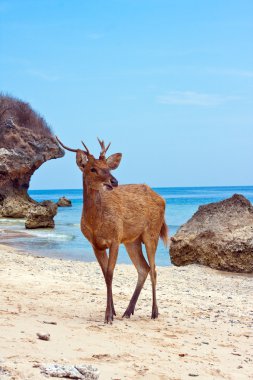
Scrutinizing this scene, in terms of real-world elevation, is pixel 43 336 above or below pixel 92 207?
below

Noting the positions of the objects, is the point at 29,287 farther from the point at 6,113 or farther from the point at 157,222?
the point at 6,113

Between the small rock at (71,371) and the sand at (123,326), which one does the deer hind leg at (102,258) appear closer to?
the sand at (123,326)

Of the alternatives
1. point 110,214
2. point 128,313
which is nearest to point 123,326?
point 128,313

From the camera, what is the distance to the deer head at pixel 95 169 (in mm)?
6836

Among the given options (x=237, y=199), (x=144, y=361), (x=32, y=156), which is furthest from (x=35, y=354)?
(x=32, y=156)

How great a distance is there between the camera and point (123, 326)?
6.90m

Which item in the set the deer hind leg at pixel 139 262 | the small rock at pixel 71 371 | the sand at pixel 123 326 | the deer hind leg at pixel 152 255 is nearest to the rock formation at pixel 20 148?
the sand at pixel 123 326

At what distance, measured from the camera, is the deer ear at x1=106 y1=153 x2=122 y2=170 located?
7.25 meters

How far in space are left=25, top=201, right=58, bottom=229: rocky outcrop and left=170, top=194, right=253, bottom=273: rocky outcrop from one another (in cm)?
1354

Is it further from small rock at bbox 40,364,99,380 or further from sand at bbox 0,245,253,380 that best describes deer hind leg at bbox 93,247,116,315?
small rock at bbox 40,364,99,380

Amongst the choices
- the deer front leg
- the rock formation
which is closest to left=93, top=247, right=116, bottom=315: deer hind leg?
the deer front leg

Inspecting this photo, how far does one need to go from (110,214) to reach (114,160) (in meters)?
0.69

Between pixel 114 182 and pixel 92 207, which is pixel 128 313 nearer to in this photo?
pixel 92 207

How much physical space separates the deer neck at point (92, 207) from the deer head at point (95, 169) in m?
0.10
